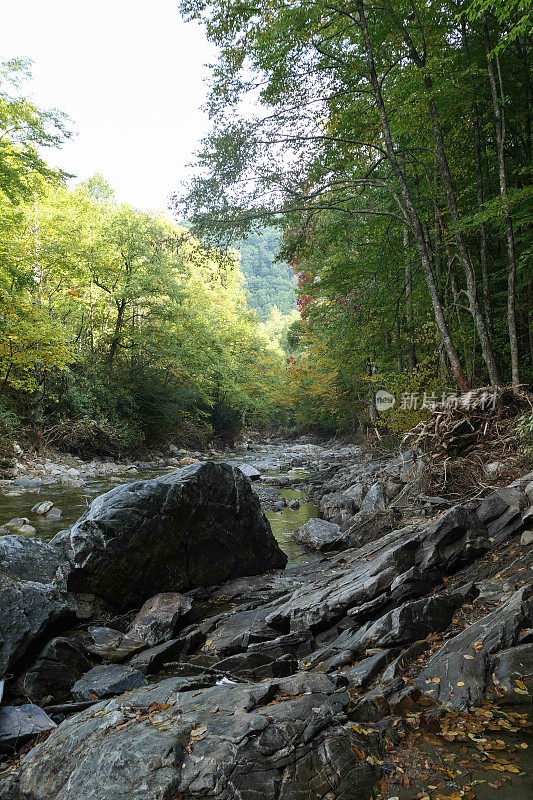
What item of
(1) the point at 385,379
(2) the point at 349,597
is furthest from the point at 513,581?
(1) the point at 385,379

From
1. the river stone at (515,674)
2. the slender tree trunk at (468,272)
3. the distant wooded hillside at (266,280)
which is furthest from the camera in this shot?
the distant wooded hillside at (266,280)

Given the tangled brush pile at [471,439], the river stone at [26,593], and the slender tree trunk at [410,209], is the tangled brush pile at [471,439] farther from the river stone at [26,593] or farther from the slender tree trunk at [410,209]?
the river stone at [26,593]

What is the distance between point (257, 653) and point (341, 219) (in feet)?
31.5

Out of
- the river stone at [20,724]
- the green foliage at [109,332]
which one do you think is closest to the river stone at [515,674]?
the river stone at [20,724]

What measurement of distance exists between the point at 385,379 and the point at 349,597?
7.51 meters

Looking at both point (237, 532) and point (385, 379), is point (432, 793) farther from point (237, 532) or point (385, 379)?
point (385, 379)

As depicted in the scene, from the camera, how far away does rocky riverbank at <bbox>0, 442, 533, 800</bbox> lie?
237cm

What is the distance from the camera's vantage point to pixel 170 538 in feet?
21.0

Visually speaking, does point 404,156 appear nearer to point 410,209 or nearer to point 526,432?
point 410,209

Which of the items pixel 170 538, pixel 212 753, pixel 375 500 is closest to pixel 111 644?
pixel 170 538

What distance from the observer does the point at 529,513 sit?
4.59 meters

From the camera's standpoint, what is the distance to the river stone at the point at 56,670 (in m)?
3.84

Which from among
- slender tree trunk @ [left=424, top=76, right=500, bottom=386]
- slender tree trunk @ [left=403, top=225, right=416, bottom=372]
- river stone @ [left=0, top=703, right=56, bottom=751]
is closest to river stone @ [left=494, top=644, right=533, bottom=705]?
river stone @ [left=0, top=703, right=56, bottom=751]

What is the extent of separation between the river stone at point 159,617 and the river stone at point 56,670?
740mm
